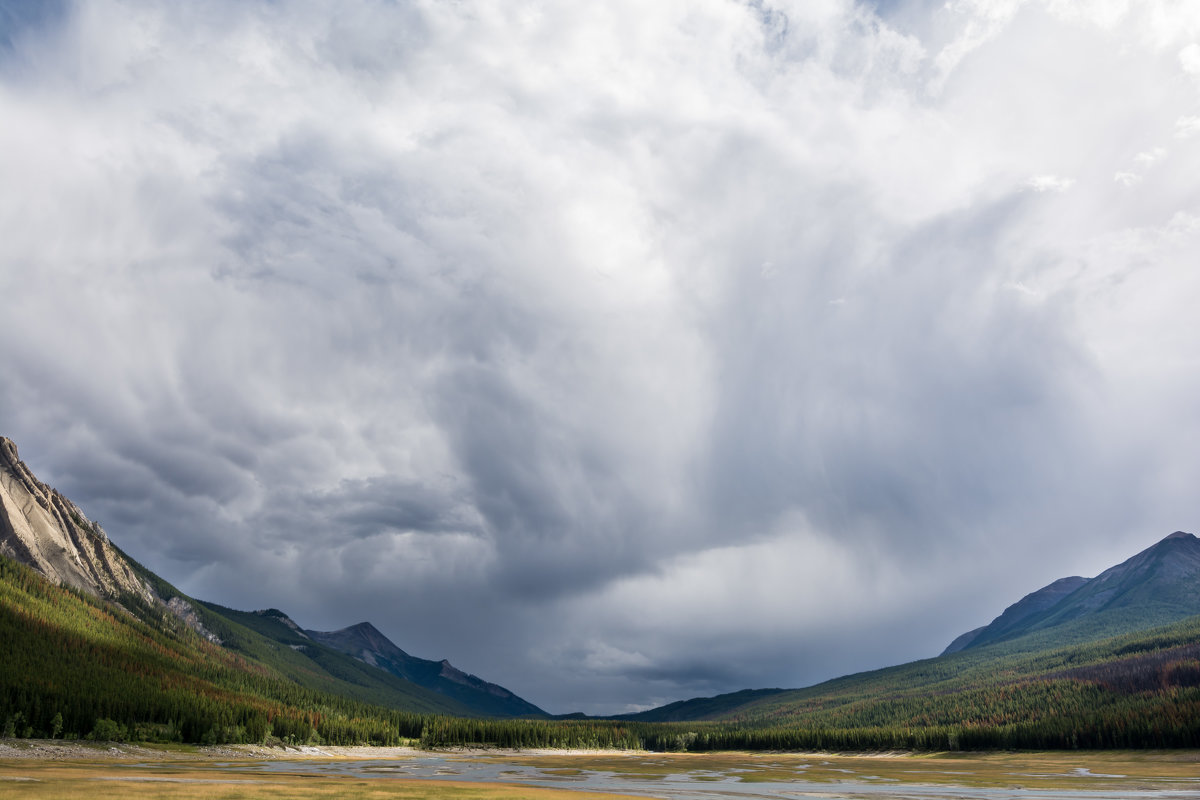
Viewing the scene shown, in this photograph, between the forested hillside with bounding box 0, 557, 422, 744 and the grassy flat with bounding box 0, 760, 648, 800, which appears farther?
the forested hillside with bounding box 0, 557, 422, 744

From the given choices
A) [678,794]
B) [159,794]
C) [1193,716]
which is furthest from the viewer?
[1193,716]

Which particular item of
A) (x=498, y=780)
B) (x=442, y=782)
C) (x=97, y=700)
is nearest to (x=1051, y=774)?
(x=498, y=780)

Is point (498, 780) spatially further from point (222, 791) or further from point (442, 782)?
point (222, 791)

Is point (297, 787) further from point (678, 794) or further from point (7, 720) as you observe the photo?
point (7, 720)

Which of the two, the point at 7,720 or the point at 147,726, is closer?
the point at 7,720

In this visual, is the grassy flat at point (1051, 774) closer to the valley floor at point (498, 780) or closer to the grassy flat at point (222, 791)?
the valley floor at point (498, 780)

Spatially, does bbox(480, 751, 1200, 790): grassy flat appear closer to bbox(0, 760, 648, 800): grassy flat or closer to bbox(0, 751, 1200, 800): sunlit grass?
bbox(0, 751, 1200, 800): sunlit grass

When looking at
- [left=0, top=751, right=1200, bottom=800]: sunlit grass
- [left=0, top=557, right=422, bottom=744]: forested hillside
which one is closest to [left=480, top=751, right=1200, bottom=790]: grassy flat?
[left=0, top=751, right=1200, bottom=800]: sunlit grass

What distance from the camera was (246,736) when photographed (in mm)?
159500

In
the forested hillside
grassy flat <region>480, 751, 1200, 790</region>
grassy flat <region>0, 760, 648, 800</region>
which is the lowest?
grassy flat <region>480, 751, 1200, 790</region>

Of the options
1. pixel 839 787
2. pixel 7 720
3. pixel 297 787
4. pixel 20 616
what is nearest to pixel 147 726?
pixel 7 720

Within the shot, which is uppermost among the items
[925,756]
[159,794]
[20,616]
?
[20,616]

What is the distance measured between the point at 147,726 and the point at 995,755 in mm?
205971

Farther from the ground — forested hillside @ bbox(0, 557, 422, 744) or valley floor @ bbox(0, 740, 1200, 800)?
forested hillside @ bbox(0, 557, 422, 744)
